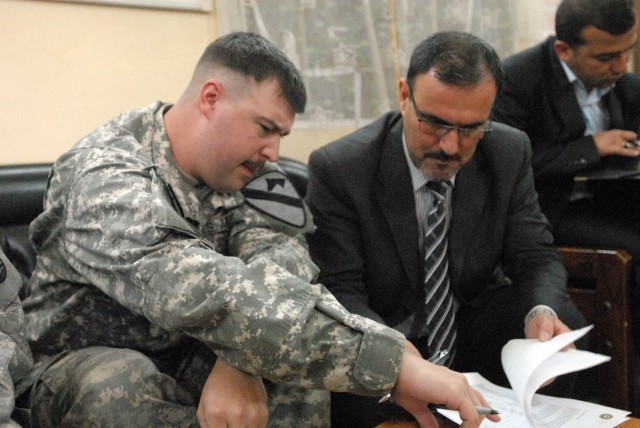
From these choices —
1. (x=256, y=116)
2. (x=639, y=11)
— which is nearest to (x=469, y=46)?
(x=256, y=116)

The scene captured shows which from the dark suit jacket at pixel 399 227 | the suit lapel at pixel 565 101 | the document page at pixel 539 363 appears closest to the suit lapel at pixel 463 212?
the dark suit jacket at pixel 399 227

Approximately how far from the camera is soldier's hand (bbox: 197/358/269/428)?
98 cm

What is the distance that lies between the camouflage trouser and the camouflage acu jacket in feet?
0.26

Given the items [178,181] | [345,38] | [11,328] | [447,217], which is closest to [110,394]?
[11,328]

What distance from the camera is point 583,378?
1803mm

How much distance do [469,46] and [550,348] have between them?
63cm

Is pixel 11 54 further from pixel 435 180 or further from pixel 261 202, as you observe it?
pixel 435 180

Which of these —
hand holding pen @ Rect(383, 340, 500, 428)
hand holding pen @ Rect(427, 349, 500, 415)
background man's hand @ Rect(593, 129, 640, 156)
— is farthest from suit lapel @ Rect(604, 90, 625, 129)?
hand holding pen @ Rect(383, 340, 500, 428)

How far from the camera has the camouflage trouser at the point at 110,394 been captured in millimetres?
1025

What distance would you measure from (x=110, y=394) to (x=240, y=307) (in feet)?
0.88

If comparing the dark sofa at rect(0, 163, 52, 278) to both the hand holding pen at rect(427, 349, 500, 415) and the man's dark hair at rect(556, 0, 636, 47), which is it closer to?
the hand holding pen at rect(427, 349, 500, 415)

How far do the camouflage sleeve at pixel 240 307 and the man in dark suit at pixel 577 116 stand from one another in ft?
3.88

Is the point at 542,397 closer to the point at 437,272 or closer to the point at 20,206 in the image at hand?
the point at 437,272

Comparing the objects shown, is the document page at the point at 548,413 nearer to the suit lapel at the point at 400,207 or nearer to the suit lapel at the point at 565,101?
the suit lapel at the point at 400,207
